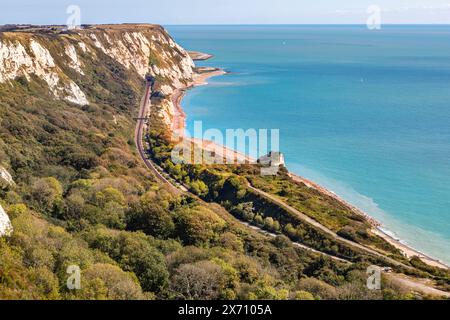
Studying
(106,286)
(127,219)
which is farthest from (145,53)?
(106,286)

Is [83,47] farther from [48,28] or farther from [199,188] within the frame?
[199,188]

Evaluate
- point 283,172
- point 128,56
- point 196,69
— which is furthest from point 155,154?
point 196,69

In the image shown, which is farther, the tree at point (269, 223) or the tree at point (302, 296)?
the tree at point (269, 223)

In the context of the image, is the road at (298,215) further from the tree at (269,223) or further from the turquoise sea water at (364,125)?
the turquoise sea water at (364,125)

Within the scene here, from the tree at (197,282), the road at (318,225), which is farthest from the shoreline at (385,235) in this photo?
the tree at (197,282)

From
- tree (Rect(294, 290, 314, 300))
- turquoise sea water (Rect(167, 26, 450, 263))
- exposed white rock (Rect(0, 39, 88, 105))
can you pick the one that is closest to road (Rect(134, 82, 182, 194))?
turquoise sea water (Rect(167, 26, 450, 263))

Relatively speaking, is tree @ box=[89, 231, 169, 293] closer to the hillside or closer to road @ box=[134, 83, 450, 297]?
the hillside
